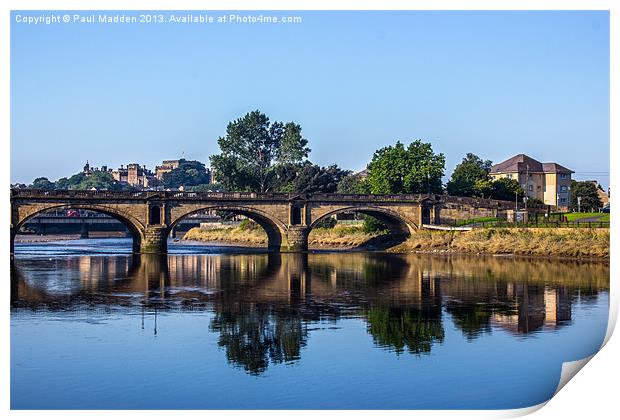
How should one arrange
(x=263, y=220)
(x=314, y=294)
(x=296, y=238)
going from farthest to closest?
(x=263, y=220), (x=296, y=238), (x=314, y=294)

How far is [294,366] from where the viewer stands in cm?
3195

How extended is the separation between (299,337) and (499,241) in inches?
2096

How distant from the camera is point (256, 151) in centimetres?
13400

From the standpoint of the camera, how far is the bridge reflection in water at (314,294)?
128 feet

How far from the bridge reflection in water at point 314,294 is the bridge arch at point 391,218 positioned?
17271 millimetres

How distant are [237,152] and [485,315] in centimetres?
9022

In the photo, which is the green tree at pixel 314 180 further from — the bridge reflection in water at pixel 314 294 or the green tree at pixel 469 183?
the bridge reflection in water at pixel 314 294

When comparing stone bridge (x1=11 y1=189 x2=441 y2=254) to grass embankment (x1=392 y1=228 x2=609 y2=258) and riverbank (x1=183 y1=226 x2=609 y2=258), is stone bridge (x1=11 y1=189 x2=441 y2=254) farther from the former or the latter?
grass embankment (x1=392 y1=228 x2=609 y2=258)

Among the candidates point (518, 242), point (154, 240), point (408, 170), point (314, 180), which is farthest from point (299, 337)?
point (314, 180)

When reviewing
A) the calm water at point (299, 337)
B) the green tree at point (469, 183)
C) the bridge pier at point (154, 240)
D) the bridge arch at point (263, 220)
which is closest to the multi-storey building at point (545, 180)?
the green tree at point (469, 183)

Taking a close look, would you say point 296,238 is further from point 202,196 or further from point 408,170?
point 408,170

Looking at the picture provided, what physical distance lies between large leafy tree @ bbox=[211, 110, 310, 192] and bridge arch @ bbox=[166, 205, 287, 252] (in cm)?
2695
